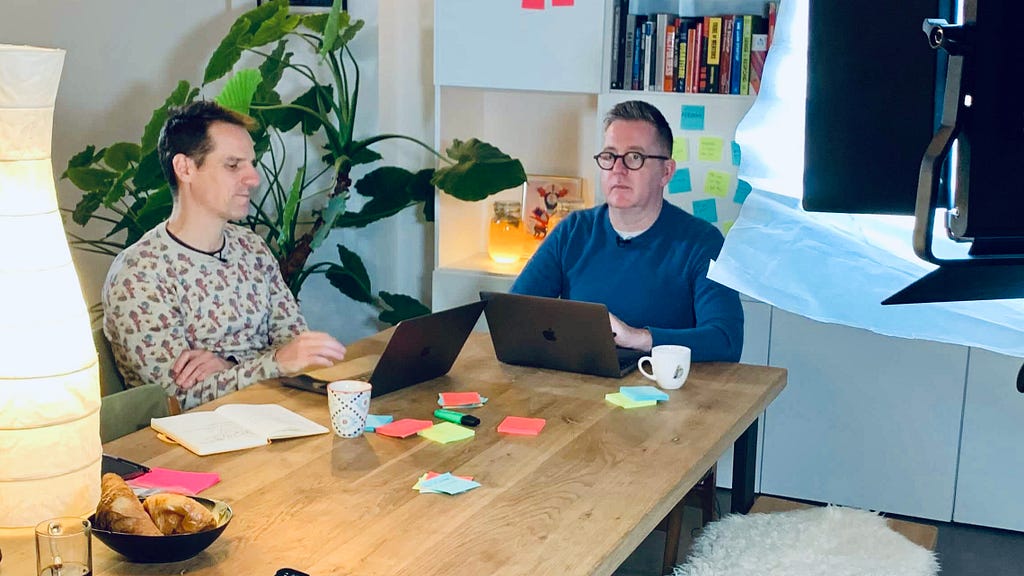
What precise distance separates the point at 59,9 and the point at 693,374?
3.23m

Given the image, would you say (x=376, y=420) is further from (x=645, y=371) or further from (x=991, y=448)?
(x=991, y=448)

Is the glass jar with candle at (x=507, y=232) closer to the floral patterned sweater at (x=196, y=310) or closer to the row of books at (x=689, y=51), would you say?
the row of books at (x=689, y=51)

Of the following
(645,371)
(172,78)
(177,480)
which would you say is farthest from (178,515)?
(172,78)

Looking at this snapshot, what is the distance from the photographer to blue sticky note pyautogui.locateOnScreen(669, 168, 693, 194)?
3607 mm

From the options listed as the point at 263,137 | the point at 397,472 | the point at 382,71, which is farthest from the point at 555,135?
the point at 397,472

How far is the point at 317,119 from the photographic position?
3.86 metres

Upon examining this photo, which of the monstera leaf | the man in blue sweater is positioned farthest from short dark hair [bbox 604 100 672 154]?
the monstera leaf

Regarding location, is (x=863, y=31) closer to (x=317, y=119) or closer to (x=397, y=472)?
(x=397, y=472)

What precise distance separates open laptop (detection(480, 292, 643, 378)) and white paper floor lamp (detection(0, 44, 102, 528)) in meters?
1.08

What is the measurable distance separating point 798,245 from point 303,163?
252 cm

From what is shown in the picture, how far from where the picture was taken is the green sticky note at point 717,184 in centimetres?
356

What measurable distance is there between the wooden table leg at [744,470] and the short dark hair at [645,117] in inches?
32.0

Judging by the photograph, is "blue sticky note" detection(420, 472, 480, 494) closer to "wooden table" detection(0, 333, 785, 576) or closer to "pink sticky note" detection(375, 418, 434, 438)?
"wooden table" detection(0, 333, 785, 576)

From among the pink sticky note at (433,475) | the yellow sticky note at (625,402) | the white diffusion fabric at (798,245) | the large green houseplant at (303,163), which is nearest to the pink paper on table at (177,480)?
the pink sticky note at (433,475)
